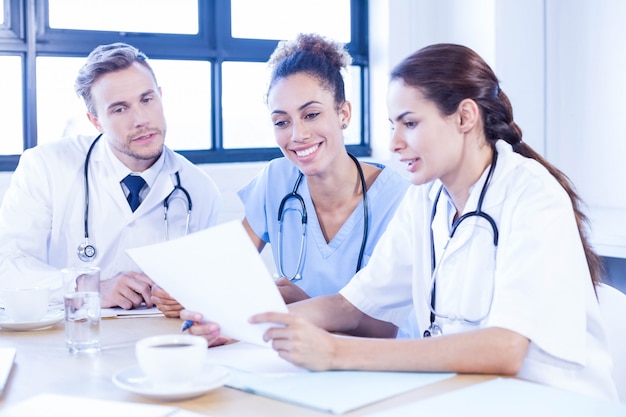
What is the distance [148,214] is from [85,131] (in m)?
0.95

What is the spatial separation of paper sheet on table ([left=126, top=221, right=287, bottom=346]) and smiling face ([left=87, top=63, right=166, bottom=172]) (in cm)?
101

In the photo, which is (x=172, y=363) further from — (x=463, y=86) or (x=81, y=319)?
(x=463, y=86)

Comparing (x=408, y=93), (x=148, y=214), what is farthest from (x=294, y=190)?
(x=408, y=93)

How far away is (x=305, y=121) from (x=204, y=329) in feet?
2.53

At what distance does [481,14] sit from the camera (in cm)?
320

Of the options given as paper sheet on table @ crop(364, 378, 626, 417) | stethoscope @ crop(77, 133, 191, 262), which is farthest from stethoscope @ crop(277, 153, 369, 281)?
paper sheet on table @ crop(364, 378, 626, 417)

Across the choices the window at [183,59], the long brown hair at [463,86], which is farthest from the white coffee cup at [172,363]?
the window at [183,59]

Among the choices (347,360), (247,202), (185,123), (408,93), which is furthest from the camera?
(185,123)

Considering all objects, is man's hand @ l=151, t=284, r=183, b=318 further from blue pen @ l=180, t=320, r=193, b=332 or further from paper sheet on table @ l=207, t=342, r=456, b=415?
paper sheet on table @ l=207, t=342, r=456, b=415

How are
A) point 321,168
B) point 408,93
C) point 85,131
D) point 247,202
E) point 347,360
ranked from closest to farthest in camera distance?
point 347,360
point 408,93
point 321,168
point 247,202
point 85,131

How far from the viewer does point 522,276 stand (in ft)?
3.99

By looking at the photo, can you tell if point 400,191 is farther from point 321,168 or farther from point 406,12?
point 406,12

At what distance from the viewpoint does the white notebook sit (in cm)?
111

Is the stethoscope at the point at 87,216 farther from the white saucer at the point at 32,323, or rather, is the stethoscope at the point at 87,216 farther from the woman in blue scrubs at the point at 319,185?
the white saucer at the point at 32,323
